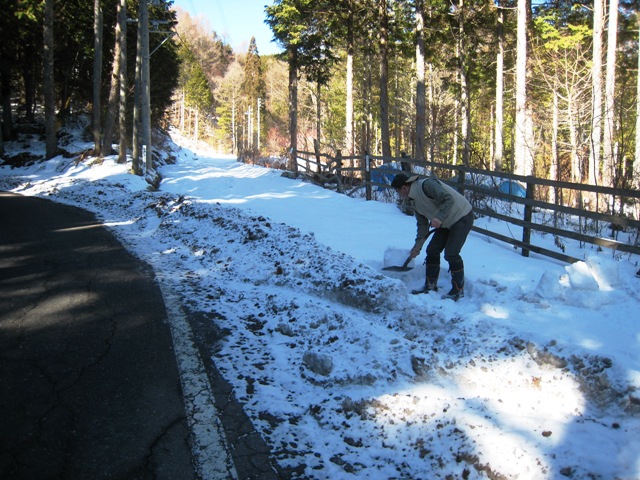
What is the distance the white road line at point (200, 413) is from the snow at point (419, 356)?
236 millimetres

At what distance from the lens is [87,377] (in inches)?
142

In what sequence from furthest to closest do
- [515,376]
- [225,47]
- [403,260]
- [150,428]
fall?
[225,47], [403,260], [515,376], [150,428]

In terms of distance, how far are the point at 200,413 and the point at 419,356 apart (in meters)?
1.79

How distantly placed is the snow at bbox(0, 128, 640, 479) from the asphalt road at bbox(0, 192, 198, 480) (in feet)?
1.76

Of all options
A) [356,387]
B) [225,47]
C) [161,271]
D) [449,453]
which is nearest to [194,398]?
[356,387]

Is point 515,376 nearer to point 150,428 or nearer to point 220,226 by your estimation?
point 150,428

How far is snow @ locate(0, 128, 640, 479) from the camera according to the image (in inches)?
111

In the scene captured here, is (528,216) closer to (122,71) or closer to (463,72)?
(463,72)

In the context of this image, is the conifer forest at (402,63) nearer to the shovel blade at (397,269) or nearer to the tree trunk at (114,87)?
the tree trunk at (114,87)

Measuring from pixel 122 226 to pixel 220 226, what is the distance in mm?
2717

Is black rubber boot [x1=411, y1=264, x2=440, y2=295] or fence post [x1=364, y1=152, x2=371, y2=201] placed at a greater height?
fence post [x1=364, y1=152, x2=371, y2=201]

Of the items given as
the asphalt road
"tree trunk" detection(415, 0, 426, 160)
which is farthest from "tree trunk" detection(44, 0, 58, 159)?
the asphalt road

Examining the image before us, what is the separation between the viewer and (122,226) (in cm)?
1077

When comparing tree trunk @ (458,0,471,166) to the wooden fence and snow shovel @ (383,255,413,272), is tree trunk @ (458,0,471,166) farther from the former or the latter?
snow shovel @ (383,255,413,272)
